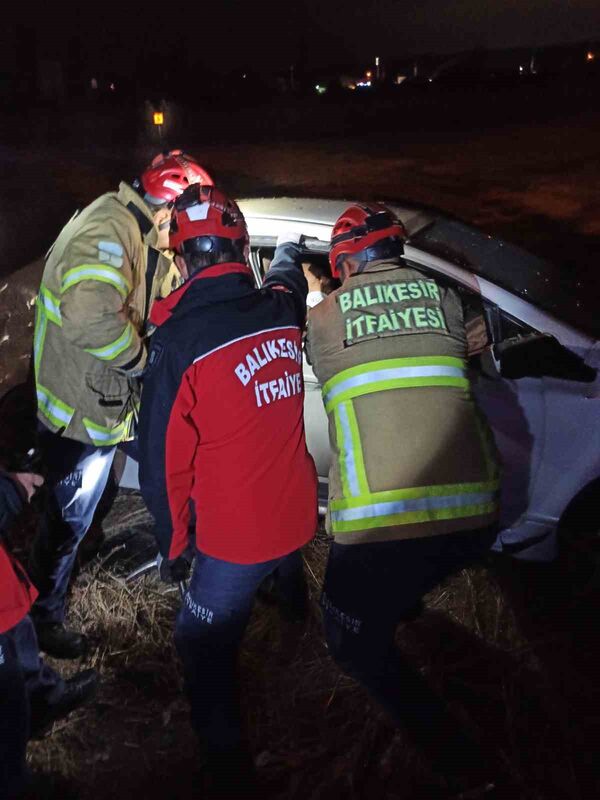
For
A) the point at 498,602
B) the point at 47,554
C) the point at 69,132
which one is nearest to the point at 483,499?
the point at 498,602

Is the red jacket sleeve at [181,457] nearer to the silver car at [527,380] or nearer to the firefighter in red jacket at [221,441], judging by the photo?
the firefighter in red jacket at [221,441]

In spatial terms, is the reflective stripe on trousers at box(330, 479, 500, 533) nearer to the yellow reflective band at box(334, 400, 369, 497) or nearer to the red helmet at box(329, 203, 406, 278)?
the yellow reflective band at box(334, 400, 369, 497)

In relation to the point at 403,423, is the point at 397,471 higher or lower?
lower

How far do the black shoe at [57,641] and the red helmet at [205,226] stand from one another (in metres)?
1.78

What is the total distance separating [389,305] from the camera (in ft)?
7.04

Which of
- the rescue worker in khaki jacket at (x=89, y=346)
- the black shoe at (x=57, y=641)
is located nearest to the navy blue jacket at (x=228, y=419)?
the rescue worker in khaki jacket at (x=89, y=346)

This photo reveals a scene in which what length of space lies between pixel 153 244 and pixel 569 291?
2037mm

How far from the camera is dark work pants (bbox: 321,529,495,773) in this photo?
2.13 m

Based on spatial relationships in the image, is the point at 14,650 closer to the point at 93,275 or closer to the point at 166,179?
the point at 93,275

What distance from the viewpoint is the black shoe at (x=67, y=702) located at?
2619mm

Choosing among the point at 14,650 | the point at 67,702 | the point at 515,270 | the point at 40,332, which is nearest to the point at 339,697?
the point at 67,702

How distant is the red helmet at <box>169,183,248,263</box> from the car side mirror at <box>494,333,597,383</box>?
1.31 m

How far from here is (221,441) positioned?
6.98 ft

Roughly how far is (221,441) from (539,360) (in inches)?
61.5
